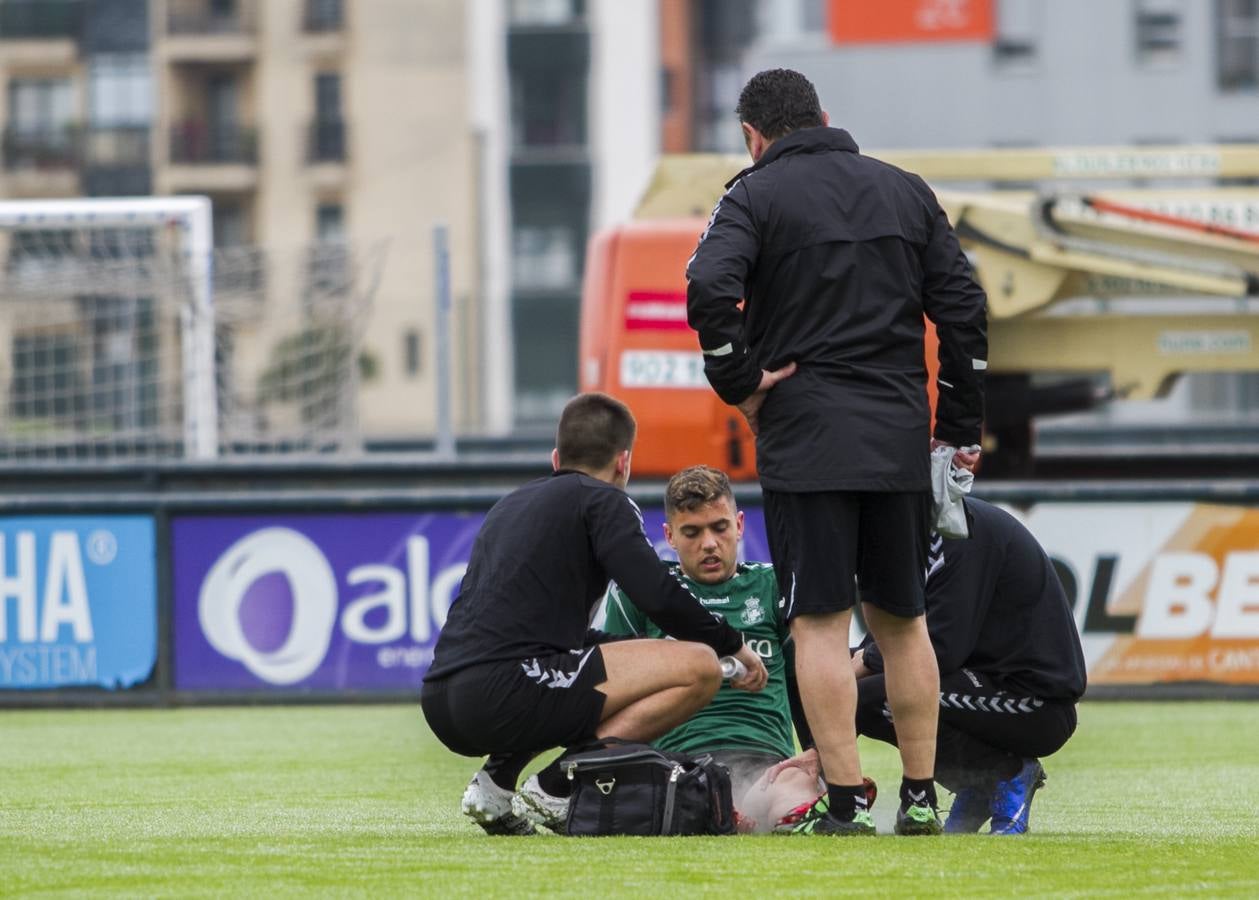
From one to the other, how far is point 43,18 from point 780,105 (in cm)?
4467

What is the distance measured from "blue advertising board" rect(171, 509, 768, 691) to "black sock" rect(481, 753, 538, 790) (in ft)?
17.5

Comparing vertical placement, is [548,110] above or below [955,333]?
above

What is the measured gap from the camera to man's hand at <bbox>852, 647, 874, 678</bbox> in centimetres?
632

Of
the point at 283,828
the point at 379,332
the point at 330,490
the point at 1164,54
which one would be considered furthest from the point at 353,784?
the point at 1164,54

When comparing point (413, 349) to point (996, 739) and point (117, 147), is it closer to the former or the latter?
point (996, 739)

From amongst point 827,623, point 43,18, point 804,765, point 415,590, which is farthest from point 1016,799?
point 43,18

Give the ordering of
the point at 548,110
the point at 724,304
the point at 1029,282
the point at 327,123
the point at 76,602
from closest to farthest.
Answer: the point at 724,304 < the point at 76,602 < the point at 1029,282 < the point at 548,110 < the point at 327,123

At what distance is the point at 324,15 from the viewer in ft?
153

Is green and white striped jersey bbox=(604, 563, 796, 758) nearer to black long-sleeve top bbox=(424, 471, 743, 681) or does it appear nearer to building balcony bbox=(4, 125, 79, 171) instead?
black long-sleeve top bbox=(424, 471, 743, 681)

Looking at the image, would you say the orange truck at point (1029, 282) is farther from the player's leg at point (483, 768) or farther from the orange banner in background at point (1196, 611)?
the player's leg at point (483, 768)

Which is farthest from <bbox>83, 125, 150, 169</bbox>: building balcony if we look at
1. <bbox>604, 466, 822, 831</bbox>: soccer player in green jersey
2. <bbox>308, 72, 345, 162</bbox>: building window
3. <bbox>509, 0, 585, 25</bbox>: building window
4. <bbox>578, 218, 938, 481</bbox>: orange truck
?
<bbox>604, 466, 822, 831</bbox>: soccer player in green jersey

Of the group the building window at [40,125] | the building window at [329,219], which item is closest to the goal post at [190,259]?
the building window at [329,219]

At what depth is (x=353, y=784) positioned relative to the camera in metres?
7.57

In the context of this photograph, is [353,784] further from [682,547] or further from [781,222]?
[781,222]
